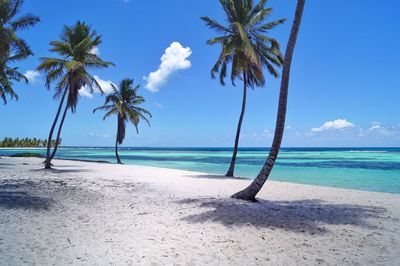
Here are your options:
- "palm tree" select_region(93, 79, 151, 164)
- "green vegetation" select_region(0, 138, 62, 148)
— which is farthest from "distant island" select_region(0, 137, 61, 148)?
"palm tree" select_region(93, 79, 151, 164)

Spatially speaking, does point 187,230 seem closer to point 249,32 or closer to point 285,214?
point 285,214

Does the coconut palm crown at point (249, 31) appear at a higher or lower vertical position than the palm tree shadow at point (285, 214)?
higher

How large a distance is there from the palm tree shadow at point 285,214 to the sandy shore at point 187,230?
2 cm

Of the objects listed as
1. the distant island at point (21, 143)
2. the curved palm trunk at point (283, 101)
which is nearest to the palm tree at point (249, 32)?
the curved palm trunk at point (283, 101)

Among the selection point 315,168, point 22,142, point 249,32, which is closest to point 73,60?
point 249,32

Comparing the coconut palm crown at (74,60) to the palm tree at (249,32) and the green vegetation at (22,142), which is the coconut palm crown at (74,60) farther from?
the green vegetation at (22,142)

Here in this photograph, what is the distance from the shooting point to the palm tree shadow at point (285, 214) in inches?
259

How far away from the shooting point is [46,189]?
9.76 metres

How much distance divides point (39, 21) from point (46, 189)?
369 inches

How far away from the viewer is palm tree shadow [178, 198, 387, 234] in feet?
21.6

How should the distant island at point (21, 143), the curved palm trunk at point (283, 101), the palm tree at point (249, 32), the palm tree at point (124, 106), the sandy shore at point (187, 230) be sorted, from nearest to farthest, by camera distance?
the sandy shore at point (187, 230), the curved palm trunk at point (283, 101), the palm tree at point (249, 32), the palm tree at point (124, 106), the distant island at point (21, 143)

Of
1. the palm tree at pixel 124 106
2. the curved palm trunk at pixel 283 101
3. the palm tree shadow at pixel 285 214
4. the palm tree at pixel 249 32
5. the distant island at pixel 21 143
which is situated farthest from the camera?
the distant island at pixel 21 143

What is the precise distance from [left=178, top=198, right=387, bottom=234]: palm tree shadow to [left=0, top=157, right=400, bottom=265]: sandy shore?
0.02m

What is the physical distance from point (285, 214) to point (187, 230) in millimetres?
2911
